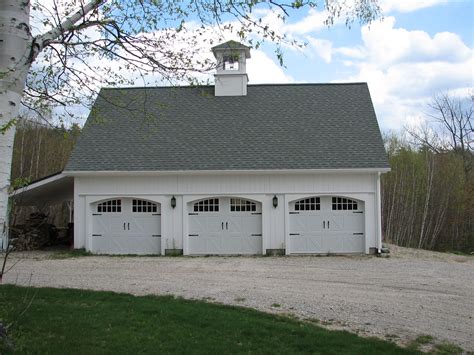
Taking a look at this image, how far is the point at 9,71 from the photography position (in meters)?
5.09

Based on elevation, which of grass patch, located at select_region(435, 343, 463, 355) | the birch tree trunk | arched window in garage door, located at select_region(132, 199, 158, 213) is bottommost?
grass patch, located at select_region(435, 343, 463, 355)

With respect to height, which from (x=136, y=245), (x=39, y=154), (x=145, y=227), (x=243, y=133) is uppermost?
(x=39, y=154)

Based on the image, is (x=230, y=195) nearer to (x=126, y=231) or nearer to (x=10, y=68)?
(x=126, y=231)

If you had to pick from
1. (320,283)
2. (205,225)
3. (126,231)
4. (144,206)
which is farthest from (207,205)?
(320,283)

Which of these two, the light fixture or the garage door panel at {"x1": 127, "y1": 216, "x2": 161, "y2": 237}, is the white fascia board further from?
the garage door panel at {"x1": 127, "y1": 216, "x2": 161, "y2": 237}

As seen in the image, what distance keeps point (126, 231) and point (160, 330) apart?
11.4 meters

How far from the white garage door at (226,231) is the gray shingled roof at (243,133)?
5.20 ft

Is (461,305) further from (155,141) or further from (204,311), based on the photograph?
(155,141)

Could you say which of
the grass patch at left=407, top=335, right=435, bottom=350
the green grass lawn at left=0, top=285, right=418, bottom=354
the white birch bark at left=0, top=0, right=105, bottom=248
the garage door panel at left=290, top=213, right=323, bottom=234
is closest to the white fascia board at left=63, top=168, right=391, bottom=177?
the garage door panel at left=290, top=213, right=323, bottom=234

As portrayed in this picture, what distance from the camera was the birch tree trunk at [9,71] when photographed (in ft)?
16.4

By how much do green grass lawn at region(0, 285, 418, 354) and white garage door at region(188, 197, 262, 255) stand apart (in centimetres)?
877

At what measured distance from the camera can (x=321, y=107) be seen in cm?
2052

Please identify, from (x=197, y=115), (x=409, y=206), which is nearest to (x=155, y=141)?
(x=197, y=115)

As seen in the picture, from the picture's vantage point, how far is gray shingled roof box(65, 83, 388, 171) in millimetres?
17875
